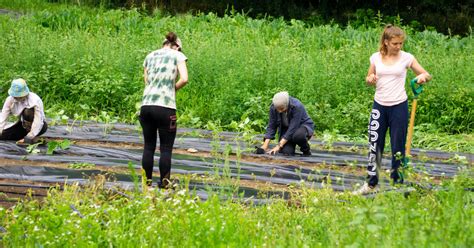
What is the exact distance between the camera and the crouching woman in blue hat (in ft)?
32.9

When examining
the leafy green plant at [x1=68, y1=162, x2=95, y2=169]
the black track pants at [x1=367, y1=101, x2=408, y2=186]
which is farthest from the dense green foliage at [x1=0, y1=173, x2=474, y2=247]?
the leafy green plant at [x1=68, y1=162, x2=95, y2=169]

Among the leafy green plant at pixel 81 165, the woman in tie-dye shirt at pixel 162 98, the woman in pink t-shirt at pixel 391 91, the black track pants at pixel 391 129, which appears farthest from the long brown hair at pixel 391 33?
the leafy green plant at pixel 81 165

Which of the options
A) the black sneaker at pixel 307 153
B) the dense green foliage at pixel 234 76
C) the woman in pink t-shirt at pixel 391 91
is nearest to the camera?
the woman in pink t-shirt at pixel 391 91

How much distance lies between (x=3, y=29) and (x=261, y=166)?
840 cm

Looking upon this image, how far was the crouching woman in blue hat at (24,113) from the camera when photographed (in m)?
10.0

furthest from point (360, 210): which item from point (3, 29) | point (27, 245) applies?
point (3, 29)

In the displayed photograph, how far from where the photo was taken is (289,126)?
9.98 m

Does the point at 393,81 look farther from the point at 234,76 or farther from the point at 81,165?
the point at 234,76

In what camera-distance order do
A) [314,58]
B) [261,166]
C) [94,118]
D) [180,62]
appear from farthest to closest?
[314,58] < [94,118] < [261,166] < [180,62]

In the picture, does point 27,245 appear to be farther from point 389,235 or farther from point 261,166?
point 261,166

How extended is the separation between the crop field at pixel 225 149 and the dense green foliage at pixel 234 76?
28 millimetres

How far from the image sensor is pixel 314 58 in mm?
14297

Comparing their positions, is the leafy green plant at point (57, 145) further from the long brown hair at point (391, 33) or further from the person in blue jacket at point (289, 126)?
the long brown hair at point (391, 33)

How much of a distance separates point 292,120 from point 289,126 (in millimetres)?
79
